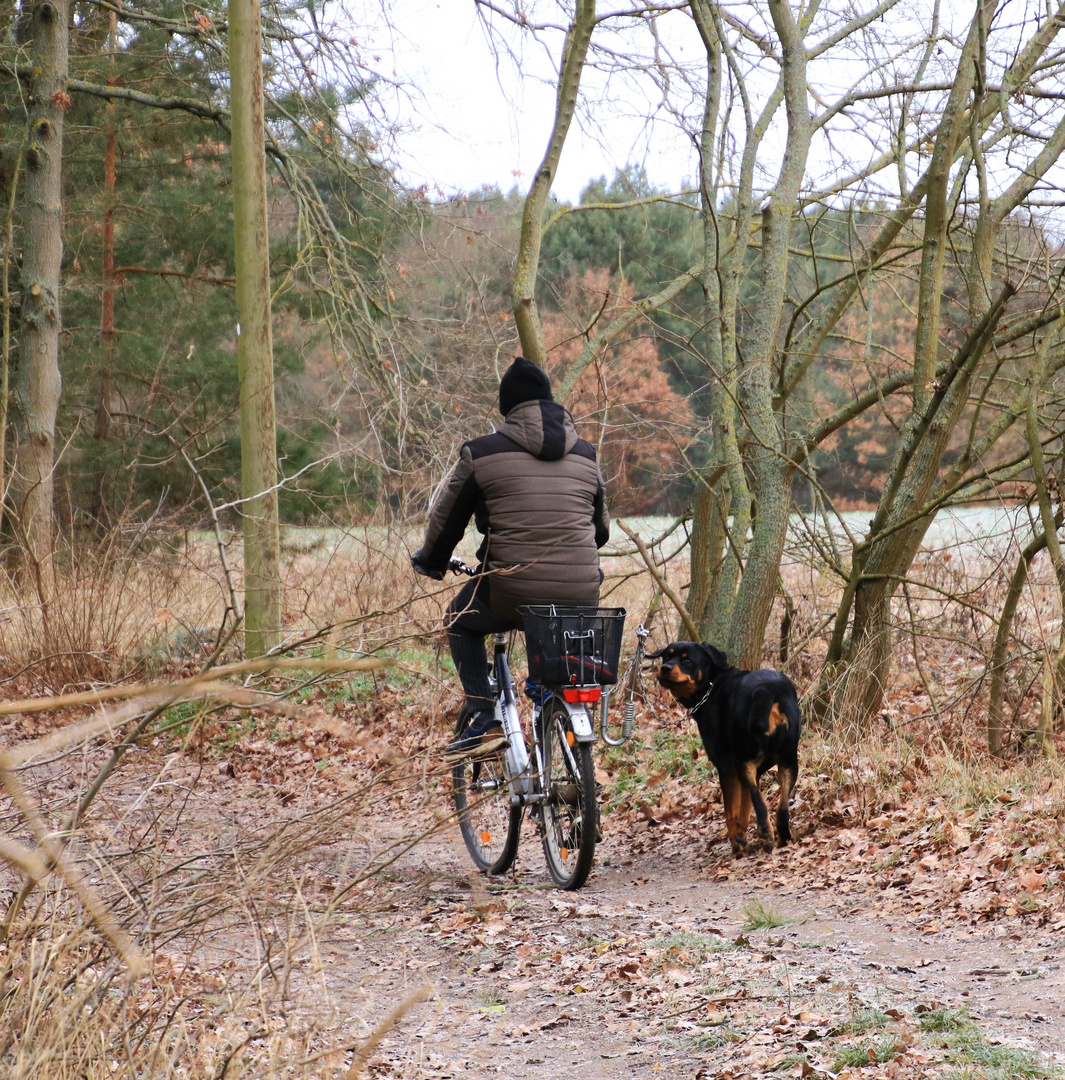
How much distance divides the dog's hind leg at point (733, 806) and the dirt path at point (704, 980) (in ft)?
0.37

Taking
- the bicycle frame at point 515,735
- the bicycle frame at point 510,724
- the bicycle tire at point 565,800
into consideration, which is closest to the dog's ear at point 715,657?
the bicycle frame at point 515,735

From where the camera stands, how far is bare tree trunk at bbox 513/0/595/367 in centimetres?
863

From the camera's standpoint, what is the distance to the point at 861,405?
26.9 ft

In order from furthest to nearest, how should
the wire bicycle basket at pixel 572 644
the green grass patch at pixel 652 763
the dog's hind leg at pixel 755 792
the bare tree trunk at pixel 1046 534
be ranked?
the green grass patch at pixel 652 763
the bare tree trunk at pixel 1046 534
the dog's hind leg at pixel 755 792
the wire bicycle basket at pixel 572 644

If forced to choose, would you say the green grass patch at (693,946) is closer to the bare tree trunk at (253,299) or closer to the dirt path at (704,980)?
the dirt path at (704,980)

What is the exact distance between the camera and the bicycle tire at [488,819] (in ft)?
18.7

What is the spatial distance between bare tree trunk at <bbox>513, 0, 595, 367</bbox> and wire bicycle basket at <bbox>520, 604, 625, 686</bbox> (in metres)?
3.88

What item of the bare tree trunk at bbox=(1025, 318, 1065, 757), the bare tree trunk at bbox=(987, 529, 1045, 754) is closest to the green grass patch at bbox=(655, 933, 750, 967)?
the bare tree trunk at bbox=(1025, 318, 1065, 757)

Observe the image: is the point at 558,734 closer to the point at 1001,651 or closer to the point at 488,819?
the point at 488,819

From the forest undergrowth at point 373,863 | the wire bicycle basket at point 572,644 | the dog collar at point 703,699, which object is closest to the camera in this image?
the forest undergrowth at point 373,863

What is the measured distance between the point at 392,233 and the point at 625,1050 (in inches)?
465

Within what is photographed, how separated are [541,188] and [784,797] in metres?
5.21

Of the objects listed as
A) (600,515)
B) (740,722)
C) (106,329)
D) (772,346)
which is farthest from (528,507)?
(106,329)

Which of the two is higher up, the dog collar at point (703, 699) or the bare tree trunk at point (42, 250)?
the bare tree trunk at point (42, 250)
